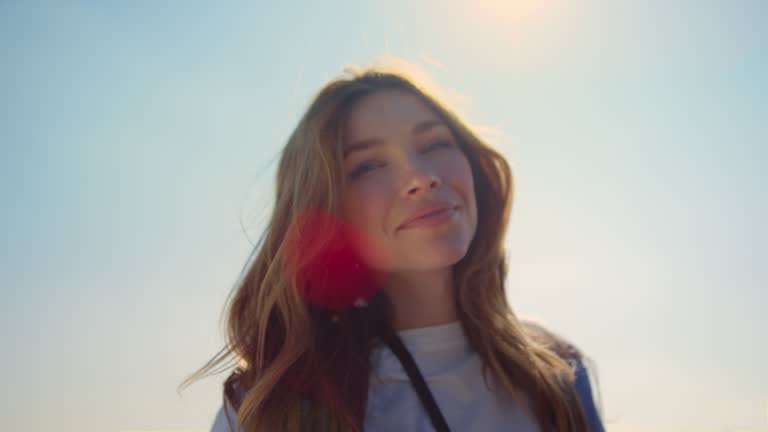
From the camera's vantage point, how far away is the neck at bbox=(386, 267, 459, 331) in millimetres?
3201

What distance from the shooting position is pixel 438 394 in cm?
291

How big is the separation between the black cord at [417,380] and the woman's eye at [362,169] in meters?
0.94

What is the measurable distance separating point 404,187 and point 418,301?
2.46 ft

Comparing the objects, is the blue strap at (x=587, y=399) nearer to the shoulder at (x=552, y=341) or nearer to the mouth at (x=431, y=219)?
the shoulder at (x=552, y=341)

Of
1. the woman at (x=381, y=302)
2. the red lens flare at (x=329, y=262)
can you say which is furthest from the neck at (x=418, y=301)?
the red lens flare at (x=329, y=262)

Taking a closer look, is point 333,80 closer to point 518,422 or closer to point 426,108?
point 426,108

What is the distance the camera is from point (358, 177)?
311 centimetres

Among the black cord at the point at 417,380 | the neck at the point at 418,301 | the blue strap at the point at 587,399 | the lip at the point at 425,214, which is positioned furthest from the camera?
the neck at the point at 418,301

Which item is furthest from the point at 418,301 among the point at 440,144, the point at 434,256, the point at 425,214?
the point at 440,144

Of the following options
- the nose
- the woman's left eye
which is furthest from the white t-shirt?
→ the woman's left eye

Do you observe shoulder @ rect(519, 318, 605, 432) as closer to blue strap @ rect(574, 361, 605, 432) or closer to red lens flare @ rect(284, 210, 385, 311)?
blue strap @ rect(574, 361, 605, 432)

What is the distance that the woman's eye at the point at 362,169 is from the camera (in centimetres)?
311

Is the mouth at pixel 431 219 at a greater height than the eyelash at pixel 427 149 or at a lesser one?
lesser

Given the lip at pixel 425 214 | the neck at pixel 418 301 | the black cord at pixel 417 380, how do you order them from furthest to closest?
the neck at pixel 418 301
the lip at pixel 425 214
the black cord at pixel 417 380
